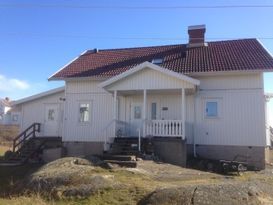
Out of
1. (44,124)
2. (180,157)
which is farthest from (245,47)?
(44,124)

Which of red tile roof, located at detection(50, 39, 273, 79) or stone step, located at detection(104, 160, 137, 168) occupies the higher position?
red tile roof, located at detection(50, 39, 273, 79)

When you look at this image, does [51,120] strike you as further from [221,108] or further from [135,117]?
[221,108]

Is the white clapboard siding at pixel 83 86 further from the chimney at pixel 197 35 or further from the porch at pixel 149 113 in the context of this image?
the chimney at pixel 197 35

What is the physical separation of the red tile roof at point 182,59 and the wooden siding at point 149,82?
5.76ft

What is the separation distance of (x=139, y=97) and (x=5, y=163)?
8213 millimetres

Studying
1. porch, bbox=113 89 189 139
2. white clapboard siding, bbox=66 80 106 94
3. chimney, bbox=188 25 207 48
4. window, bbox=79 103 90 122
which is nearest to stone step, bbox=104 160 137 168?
→ porch, bbox=113 89 189 139

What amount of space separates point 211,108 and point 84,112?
24.7ft

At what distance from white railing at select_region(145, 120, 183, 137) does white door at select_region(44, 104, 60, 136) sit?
7690 millimetres

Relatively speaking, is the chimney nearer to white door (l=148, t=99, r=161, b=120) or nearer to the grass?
white door (l=148, t=99, r=161, b=120)

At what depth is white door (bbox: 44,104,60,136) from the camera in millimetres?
24797

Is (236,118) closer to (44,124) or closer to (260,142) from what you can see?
(260,142)

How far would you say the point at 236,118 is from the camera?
1983cm

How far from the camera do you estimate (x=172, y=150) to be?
18531mm

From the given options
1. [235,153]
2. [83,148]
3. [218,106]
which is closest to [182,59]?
[218,106]
